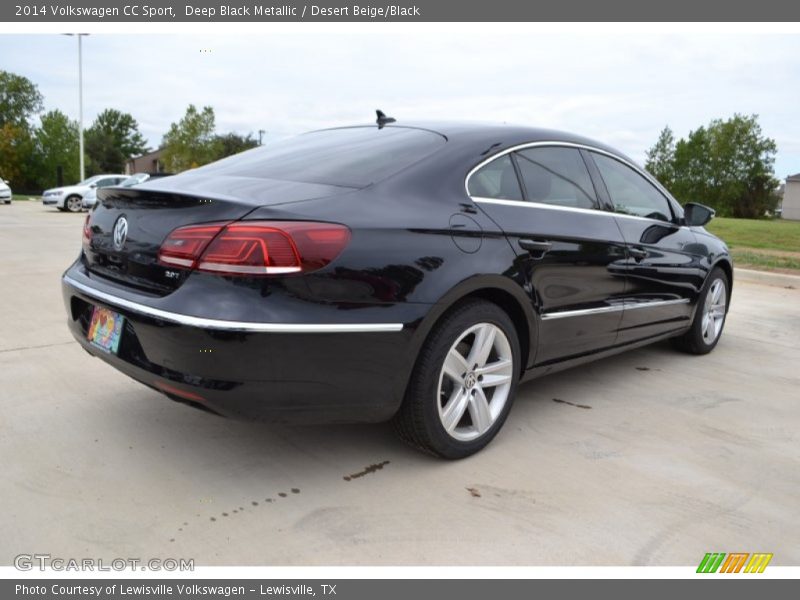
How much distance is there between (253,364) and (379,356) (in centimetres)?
48

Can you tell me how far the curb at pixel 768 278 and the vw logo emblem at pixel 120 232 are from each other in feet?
27.9

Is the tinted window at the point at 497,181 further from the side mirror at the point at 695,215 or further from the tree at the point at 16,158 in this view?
the tree at the point at 16,158

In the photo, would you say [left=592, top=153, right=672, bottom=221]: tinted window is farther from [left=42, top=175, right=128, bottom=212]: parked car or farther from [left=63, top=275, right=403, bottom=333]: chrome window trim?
[left=42, top=175, right=128, bottom=212]: parked car

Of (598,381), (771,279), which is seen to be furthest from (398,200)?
(771,279)

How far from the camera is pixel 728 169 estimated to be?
69000 mm

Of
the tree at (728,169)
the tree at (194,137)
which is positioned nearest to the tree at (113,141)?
the tree at (194,137)

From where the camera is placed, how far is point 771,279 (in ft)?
29.7

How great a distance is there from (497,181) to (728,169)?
7479cm

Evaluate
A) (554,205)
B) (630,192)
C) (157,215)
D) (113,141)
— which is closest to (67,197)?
(630,192)

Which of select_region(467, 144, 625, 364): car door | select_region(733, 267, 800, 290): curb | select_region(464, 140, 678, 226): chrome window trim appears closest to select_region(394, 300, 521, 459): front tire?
select_region(467, 144, 625, 364): car door

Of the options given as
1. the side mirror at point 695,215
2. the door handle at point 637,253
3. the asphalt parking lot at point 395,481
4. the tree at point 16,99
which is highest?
the tree at point 16,99

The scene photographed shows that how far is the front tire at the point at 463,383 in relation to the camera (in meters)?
2.73

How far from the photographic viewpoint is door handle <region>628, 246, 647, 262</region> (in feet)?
12.7

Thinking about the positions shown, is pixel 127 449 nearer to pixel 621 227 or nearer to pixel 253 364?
pixel 253 364
